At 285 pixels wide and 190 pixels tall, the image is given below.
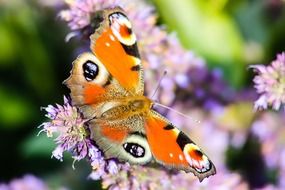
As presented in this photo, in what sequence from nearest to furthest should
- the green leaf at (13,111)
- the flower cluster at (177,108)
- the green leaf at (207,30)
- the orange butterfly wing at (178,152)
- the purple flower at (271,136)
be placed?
the orange butterfly wing at (178,152) < the flower cluster at (177,108) < the purple flower at (271,136) < the green leaf at (207,30) < the green leaf at (13,111)

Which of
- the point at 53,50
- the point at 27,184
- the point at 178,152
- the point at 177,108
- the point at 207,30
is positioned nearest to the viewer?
the point at 178,152

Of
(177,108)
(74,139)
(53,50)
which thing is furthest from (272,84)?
(53,50)

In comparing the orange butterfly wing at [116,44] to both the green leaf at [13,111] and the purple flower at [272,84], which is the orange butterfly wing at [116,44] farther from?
the green leaf at [13,111]

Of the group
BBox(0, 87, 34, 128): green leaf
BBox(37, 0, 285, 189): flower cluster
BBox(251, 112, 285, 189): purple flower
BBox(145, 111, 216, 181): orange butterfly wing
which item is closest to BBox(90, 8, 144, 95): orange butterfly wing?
BBox(37, 0, 285, 189): flower cluster

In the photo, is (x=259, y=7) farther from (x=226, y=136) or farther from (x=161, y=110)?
(x=161, y=110)

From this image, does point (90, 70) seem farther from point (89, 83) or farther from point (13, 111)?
point (13, 111)

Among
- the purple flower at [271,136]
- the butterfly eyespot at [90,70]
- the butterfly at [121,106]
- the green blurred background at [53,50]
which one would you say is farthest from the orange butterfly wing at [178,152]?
the green blurred background at [53,50]
